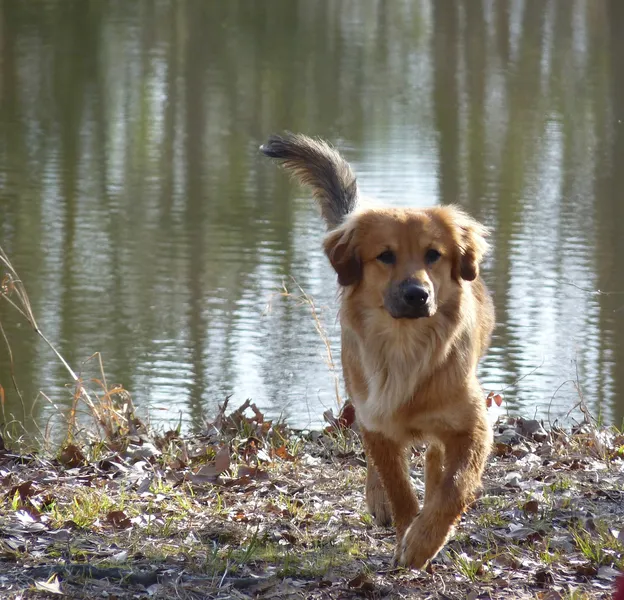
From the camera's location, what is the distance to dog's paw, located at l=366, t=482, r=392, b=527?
16.3ft

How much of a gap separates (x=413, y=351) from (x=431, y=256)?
1.36 ft

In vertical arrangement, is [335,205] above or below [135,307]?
above

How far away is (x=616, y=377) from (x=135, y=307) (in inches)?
167

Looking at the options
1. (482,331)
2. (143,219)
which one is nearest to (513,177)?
(143,219)

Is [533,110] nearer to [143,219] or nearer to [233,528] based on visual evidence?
[143,219]

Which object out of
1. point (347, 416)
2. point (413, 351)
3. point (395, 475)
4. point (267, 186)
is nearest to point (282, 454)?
point (347, 416)

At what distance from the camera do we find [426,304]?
4.48 metres

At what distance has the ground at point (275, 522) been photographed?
13.3ft

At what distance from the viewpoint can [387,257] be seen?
4.70 metres

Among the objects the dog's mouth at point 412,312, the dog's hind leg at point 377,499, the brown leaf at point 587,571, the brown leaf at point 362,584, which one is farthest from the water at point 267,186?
the brown leaf at point 362,584

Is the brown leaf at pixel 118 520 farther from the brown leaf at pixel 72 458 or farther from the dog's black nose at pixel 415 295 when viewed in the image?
the dog's black nose at pixel 415 295

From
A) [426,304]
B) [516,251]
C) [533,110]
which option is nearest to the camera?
[426,304]

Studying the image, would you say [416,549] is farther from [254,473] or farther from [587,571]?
[254,473]

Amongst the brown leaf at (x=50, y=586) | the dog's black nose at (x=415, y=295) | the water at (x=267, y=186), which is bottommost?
the water at (x=267, y=186)
